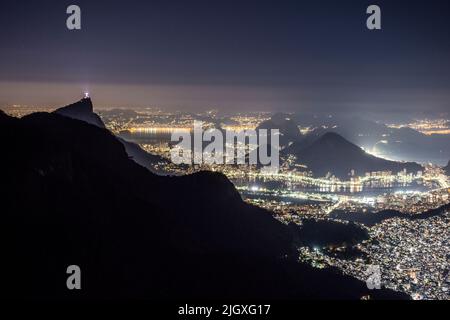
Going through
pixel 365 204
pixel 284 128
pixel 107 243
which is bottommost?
pixel 365 204

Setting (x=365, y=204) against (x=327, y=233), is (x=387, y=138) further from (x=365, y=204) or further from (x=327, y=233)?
(x=327, y=233)

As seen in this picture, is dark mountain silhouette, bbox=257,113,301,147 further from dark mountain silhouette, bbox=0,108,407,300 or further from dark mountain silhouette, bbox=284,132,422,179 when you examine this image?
dark mountain silhouette, bbox=0,108,407,300

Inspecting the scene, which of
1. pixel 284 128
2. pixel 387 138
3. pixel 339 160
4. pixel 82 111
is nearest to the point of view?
pixel 82 111

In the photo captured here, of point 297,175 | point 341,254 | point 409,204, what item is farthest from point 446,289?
point 297,175

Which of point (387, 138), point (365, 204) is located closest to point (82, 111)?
point (365, 204)

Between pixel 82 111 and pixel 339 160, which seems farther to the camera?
pixel 339 160

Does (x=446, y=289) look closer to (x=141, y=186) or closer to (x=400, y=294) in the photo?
(x=400, y=294)
